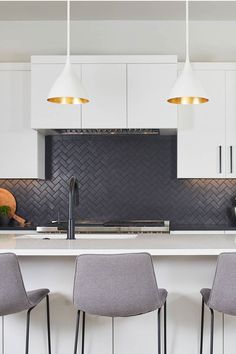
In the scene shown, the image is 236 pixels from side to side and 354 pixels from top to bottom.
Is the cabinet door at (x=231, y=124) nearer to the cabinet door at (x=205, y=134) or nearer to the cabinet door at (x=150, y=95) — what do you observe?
the cabinet door at (x=205, y=134)

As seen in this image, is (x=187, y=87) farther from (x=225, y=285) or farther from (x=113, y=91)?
(x=113, y=91)

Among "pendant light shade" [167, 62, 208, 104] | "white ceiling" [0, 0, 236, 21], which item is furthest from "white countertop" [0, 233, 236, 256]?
"white ceiling" [0, 0, 236, 21]

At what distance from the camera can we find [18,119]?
4.59 metres

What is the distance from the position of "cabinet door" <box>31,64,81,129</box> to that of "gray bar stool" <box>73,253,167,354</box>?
244cm

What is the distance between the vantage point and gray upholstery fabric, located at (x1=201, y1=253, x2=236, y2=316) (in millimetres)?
2277

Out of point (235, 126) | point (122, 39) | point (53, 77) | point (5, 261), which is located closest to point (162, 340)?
point (5, 261)

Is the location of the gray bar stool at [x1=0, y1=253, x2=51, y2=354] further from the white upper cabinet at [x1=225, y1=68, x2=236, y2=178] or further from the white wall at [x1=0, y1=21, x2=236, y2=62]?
the white wall at [x1=0, y1=21, x2=236, y2=62]

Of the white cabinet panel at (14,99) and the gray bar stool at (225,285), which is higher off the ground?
the white cabinet panel at (14,99)

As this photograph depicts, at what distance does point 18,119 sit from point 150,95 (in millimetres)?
1316

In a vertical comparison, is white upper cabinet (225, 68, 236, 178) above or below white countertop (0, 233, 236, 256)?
above

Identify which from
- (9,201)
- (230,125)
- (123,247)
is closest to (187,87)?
(123,247)

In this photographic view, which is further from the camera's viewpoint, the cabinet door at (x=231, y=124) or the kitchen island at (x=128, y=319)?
the cabinet door at (x=231, y=124)

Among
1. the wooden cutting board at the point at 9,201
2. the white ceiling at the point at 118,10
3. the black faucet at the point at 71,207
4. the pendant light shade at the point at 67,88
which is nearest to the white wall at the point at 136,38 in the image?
the white ceiling at the point at 118,10

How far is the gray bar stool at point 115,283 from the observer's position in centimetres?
224
